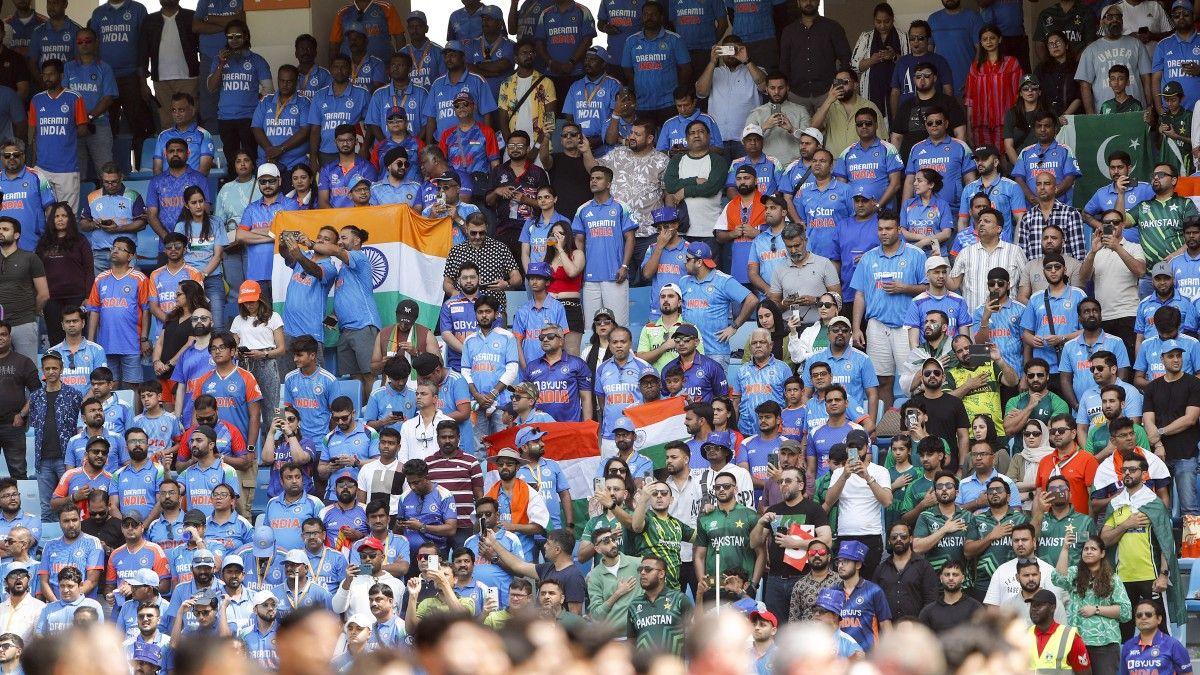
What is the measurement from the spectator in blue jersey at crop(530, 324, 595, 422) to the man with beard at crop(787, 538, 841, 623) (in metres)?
3.04

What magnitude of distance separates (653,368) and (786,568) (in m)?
2.61

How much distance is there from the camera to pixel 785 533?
49.1ft

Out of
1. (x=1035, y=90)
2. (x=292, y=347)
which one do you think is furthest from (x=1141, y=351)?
(x=292, y=347)

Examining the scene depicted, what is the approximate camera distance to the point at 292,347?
1775 cm

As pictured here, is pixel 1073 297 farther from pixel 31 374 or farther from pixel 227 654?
pixel 227 654

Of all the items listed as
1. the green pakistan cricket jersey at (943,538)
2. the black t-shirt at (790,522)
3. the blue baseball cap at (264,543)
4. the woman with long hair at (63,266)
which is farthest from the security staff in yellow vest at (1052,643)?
the woman with long hair at (63,266)

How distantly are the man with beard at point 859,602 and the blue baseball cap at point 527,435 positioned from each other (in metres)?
2.94

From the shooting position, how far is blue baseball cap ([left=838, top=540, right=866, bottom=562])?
47.7 ft

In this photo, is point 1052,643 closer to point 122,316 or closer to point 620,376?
point 620,376

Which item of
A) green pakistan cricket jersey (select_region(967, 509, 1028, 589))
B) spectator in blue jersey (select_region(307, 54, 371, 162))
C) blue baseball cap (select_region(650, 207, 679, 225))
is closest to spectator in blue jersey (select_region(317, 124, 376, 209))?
spectator in blue jersey (select_region(307, 54, 371, 162))

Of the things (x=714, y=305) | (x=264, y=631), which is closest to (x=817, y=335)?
(x=714, y=305)

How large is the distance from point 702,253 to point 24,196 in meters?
6.81

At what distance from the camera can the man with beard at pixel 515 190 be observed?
19203 millimetres

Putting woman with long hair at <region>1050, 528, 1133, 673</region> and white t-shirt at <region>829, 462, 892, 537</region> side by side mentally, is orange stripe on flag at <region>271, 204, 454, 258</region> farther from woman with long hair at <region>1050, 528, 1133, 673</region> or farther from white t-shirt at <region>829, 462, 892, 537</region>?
woman with long hair at <region>1050, 528, 1133, 673</region>
